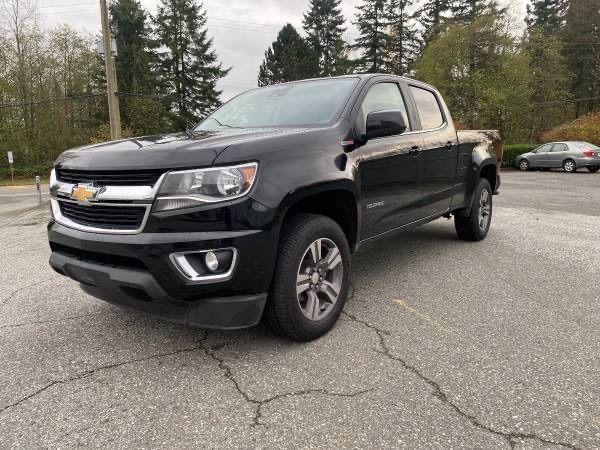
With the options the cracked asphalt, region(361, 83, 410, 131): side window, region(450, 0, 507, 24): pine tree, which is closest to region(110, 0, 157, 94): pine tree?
region(450, 0, 507, 24): pine tree

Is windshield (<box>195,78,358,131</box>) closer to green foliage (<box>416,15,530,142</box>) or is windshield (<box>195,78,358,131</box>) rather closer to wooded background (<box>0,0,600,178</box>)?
wooded background (<box>0,0,600,178</box>)

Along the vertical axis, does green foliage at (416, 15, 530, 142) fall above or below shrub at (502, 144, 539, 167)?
above

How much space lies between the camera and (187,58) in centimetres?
4112

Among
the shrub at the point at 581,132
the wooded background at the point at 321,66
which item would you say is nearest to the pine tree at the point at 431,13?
the wooded background at the point at 321,66

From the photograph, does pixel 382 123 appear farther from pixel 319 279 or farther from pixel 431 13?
pixel 431 13

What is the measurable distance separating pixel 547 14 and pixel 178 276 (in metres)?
A: 54.7

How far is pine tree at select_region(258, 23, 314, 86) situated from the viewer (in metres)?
47.7

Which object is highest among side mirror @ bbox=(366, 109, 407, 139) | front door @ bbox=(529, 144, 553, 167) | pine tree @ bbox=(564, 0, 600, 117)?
pine tree @ bbox=(564, 0, 600, 117)

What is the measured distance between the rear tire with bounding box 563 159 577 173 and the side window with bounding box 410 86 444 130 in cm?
1825

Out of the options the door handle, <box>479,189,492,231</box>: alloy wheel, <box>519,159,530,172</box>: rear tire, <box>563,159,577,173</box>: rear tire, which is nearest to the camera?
the door handle

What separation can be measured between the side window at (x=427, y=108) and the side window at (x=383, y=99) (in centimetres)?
33

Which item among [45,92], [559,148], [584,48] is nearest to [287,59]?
[45,92]

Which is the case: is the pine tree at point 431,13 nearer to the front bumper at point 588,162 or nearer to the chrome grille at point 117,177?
the front bumper at point 588,162

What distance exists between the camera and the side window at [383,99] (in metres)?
3.56
